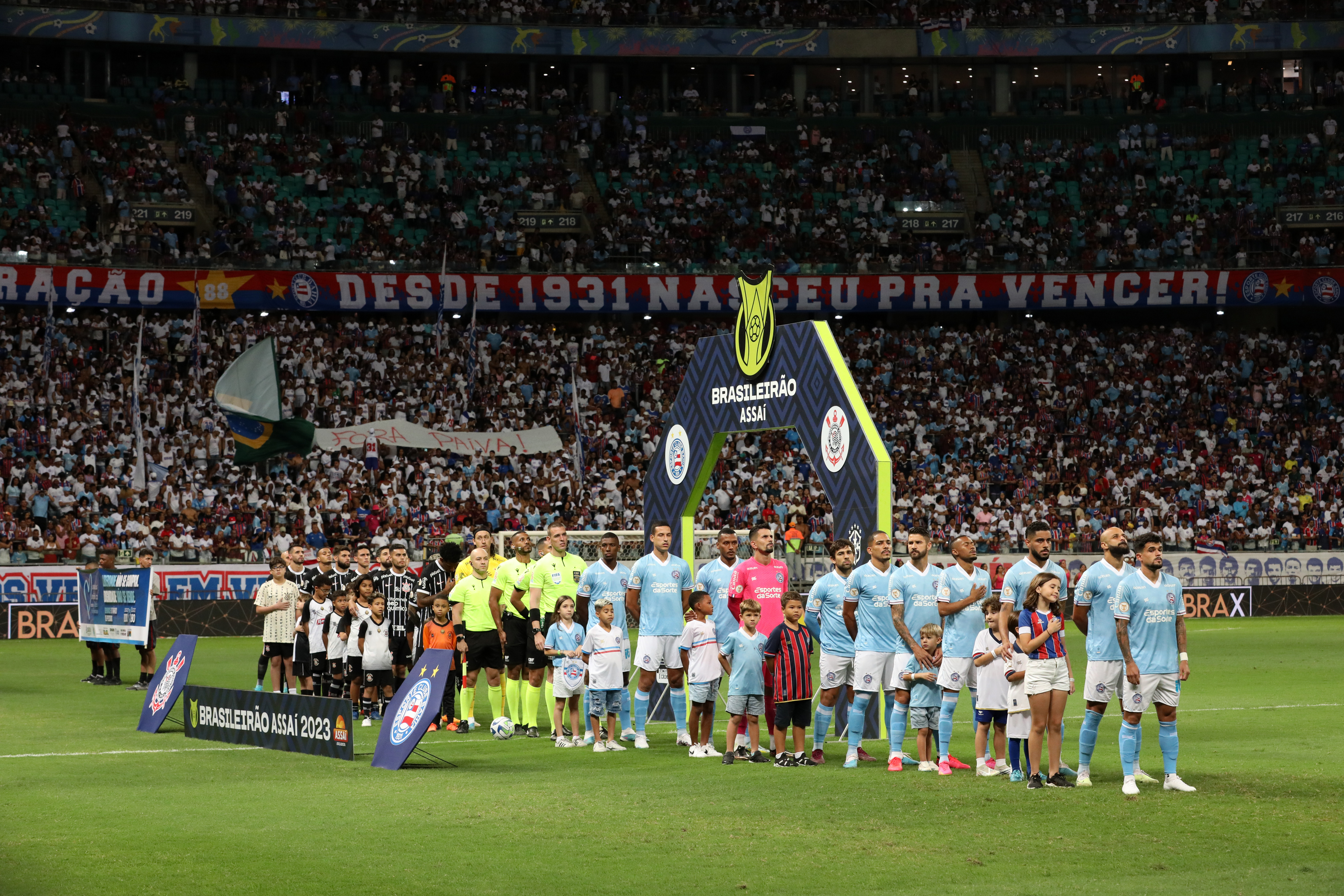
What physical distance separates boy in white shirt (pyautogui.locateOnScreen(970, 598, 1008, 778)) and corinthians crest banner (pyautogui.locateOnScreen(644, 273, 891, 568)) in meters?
2.60

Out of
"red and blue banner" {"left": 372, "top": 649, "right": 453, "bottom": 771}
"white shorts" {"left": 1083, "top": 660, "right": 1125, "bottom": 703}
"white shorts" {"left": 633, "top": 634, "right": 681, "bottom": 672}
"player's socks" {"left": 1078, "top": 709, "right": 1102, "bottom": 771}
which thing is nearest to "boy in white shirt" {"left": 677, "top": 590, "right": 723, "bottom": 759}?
"white shorts" {"left": 633, "top": 634, "right": 681, "bottom": 672}

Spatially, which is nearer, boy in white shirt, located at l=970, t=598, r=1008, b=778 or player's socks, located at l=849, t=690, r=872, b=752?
Result: boy in white shirt, located at l=970, t=598, r=1008, b=778

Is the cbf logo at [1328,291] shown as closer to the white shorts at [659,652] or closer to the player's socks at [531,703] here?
the white shorts at [659,652]

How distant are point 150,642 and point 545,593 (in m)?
8.72

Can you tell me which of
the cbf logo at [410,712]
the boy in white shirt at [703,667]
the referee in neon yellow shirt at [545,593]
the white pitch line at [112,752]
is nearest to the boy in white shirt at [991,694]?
the boy in white shirt at [703,667]

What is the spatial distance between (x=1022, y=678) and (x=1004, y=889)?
4477 millimetres

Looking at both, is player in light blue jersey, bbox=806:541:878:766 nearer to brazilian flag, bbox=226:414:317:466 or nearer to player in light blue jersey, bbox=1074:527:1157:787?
player in light blue jersey, bbox=1074:527:1157:787

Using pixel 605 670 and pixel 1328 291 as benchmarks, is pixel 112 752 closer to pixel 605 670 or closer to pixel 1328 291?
pixel 605 670

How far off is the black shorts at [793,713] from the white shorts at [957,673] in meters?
1.35

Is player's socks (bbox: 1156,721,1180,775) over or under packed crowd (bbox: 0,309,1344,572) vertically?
under

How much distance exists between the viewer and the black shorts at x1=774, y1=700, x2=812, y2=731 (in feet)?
51.2

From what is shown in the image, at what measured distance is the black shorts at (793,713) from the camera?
15617 millimetres

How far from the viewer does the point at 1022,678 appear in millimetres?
13992

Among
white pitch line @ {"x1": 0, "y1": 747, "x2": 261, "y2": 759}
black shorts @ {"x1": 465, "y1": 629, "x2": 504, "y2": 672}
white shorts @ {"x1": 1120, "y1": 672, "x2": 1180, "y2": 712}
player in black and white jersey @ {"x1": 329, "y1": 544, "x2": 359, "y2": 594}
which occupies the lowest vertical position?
white pitch line @ {"x1": 0, "y1": 747, "x2": 261, "y2": 759}
